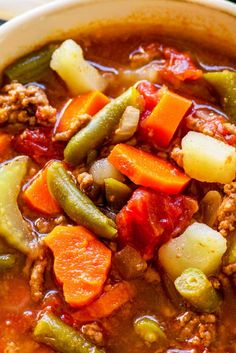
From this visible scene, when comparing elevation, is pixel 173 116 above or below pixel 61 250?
above

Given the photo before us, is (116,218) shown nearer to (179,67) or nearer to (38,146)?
(38,146)

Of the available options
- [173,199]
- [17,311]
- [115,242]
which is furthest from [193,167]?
[17,311]

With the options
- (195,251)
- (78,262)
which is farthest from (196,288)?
(78,262)

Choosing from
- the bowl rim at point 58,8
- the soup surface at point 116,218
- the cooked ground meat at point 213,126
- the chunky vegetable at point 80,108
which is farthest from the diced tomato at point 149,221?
the bowl rim at point 58,8

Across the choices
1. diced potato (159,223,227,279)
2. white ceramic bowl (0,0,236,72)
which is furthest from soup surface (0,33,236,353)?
white ceramic bowl (0,0,236,72)

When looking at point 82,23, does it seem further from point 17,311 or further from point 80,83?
point 17,311

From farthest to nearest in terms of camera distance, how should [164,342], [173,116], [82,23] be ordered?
[82,23], [173,116], [164,342]

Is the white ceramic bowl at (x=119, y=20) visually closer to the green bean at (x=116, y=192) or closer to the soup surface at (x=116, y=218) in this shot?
the soup surface at (x=116, y=218)

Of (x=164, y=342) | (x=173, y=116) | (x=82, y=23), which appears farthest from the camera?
(x=82, y=23)
